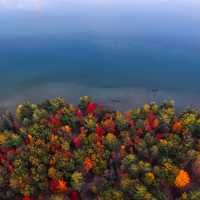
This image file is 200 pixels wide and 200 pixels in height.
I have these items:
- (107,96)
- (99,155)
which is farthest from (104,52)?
(99,155)

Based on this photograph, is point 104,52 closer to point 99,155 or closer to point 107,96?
point 107,96

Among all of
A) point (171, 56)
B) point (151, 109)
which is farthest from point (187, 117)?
point (171, 56)

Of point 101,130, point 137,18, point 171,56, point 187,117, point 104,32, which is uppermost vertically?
point 137,18

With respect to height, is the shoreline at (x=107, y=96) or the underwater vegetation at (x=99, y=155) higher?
the shoreline at (x=107, y=96)

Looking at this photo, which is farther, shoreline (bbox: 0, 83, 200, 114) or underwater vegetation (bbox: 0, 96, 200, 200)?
shoreline (bbox: 0, 83, 200, 114)

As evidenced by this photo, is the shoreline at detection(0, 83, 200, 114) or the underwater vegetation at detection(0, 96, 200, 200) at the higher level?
the shoreline at detection(0, 83, 200, 114)

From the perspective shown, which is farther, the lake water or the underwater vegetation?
the lake water

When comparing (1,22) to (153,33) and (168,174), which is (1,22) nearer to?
(153,33)

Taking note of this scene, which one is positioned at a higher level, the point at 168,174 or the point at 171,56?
the point at 171,56
